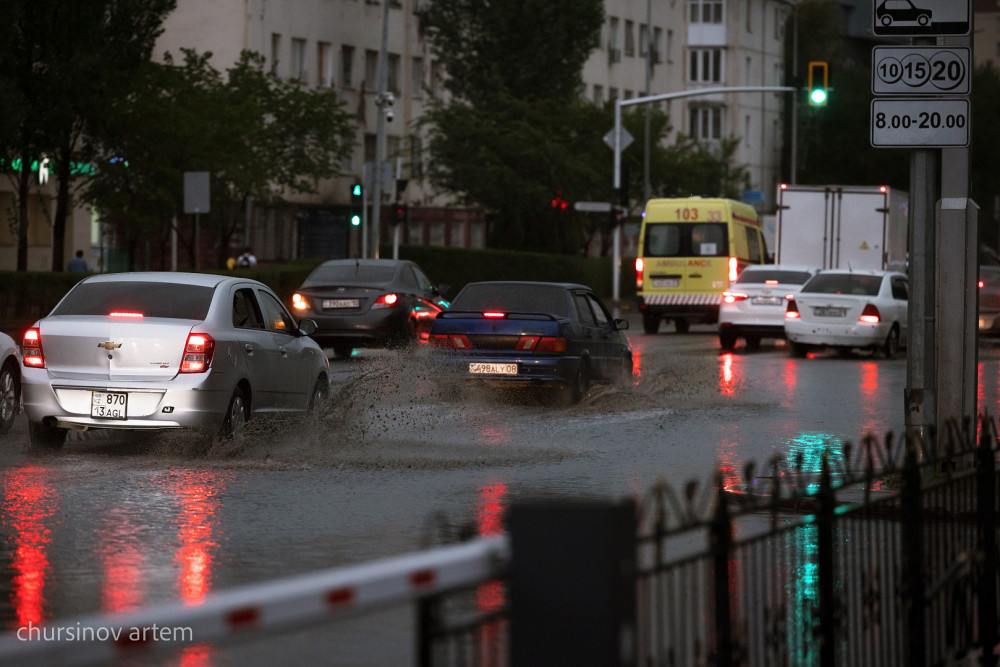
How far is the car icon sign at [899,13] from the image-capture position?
11.2 meters

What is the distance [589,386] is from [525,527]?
1711 cm

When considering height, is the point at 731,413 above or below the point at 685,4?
below

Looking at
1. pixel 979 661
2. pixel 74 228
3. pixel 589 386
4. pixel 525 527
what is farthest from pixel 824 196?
pixel 525 527

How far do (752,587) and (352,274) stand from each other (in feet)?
81.4

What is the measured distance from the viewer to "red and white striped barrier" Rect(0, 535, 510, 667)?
305cm

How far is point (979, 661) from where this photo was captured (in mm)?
6398

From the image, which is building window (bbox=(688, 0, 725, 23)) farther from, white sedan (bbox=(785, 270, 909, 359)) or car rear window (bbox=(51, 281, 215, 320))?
car rear window (bbox=(51, 281, 215, 320))

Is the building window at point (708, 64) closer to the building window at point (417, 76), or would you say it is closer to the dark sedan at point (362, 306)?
the building window at point (417, 76)

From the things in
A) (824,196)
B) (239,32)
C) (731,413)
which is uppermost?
(239,32)

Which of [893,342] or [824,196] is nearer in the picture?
[893,342]

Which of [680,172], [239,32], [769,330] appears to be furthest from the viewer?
[680,172]

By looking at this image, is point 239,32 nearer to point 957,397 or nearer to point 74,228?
point 74,228

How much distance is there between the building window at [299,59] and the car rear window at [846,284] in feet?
139

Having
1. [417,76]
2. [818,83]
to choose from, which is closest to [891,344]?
[818,83]
